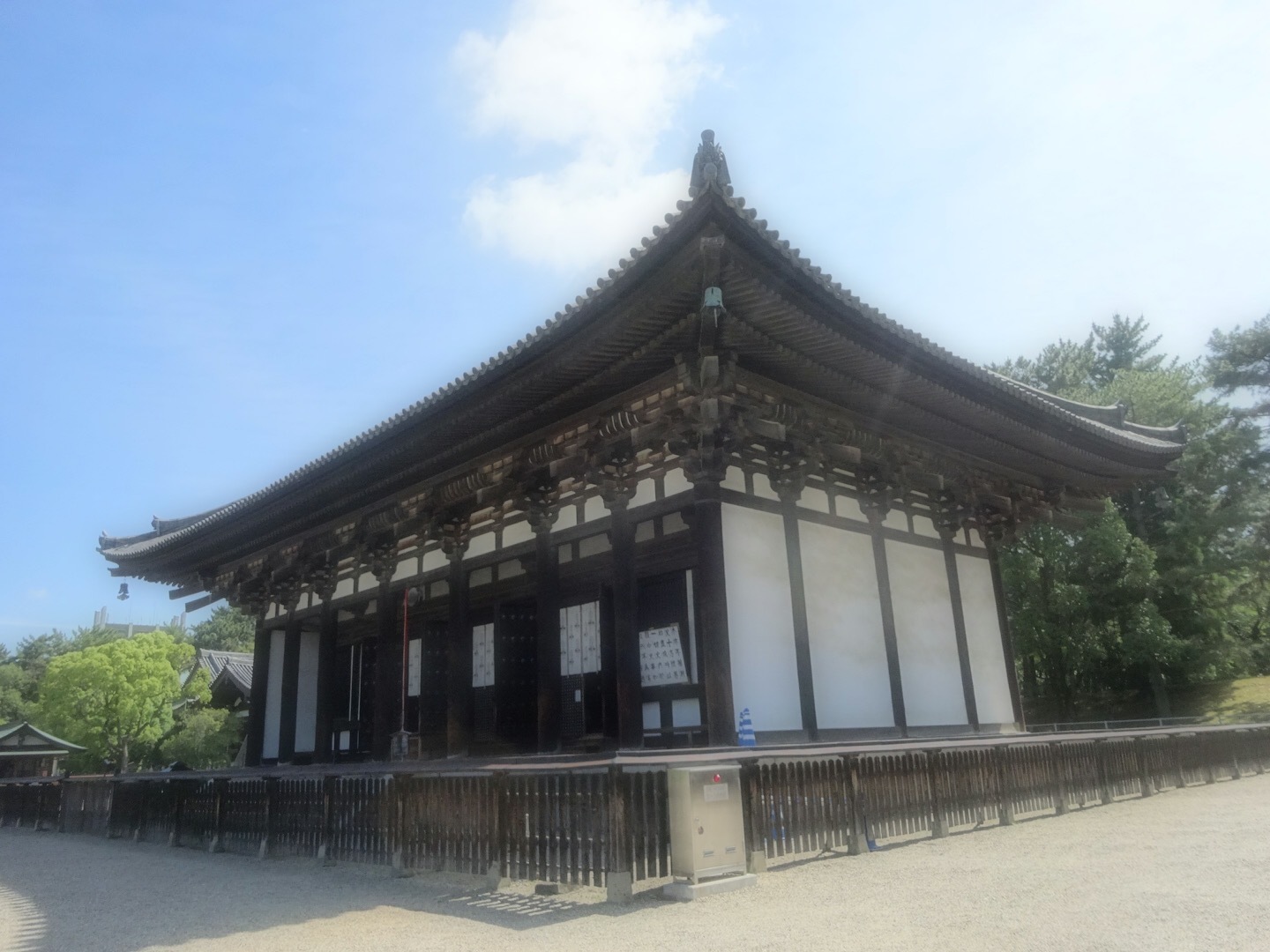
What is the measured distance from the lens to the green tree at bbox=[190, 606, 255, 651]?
68.6m

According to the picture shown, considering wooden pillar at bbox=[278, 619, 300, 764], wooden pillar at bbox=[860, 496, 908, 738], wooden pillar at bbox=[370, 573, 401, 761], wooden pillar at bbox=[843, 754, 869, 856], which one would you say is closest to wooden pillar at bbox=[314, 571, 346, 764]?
wooden pillar at bbox=[278, 619, 300, 764]

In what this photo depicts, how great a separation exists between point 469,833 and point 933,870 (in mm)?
3966

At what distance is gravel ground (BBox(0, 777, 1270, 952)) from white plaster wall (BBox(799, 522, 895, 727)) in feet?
6.80

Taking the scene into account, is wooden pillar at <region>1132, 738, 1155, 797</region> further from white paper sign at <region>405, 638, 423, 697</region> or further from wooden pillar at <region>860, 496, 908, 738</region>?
white paper sign at <region>405, 638, 423, 697</region>

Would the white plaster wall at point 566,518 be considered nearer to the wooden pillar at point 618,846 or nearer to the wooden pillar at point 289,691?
the wooden pillar at point 618,846

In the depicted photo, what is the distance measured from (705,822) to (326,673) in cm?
1063

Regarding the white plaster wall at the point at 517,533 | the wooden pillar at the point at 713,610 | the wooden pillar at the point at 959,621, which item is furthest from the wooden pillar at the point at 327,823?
the wooden pillar at the point at 959,621

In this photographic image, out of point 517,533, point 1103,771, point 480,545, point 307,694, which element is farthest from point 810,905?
point 307,694

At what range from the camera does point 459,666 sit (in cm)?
1203

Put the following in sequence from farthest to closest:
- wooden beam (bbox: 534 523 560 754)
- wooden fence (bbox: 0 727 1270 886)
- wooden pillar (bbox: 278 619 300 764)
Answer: wooden pillar (bbox: 278 619 300 764) < wooden beam (bbox: 534 523 560 754) < wooden fence (bbox: 0 727 1270 886)

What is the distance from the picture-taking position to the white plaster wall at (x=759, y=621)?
9.17 m

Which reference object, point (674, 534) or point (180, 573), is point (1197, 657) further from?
point (180, 573)

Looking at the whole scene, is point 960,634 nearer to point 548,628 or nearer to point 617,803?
point 548,628

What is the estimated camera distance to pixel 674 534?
9961 mm
